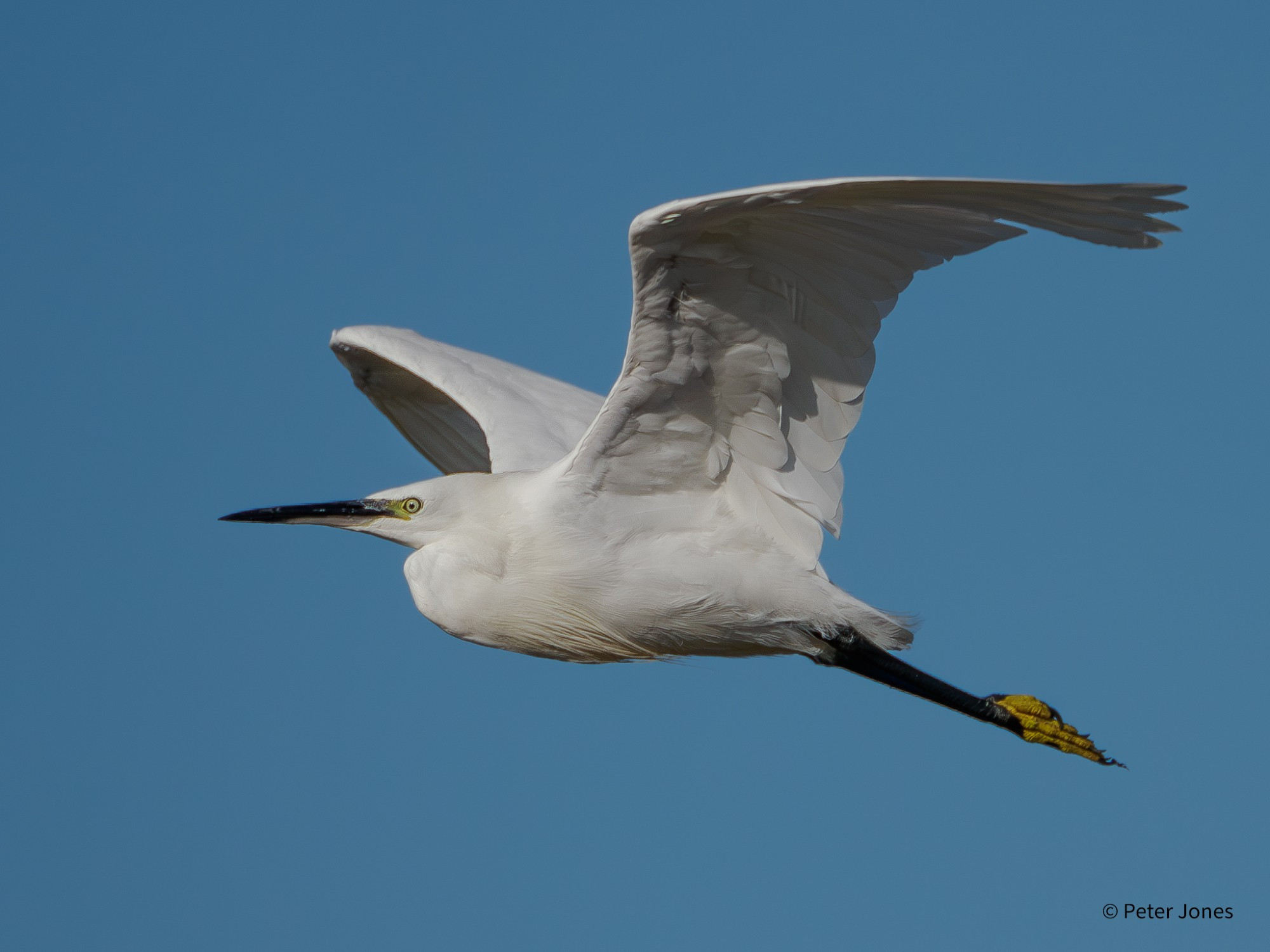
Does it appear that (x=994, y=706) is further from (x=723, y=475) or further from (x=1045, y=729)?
(x=723, y=475)

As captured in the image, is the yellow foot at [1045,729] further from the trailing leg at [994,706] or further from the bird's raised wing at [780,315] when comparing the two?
A: the bird's raised wing at [780,315]

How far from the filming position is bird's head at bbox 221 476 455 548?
6.92 m

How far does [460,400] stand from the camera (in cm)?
834

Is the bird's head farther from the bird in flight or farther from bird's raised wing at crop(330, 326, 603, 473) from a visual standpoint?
bird's raised wing at crop(330, 326, 603, 473)

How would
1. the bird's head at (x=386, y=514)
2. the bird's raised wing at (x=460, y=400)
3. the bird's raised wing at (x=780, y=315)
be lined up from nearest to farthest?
the bird's raised wing at (x=780, y=315), the bird's head at (x=386, y=514), the bird's raised wing at (x=460, y=400)

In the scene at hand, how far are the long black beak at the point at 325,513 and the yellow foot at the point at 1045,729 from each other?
134 inches

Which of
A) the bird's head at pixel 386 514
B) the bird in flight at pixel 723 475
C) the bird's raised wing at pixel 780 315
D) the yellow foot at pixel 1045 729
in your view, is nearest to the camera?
the bird's raised wing at pixel 780 315

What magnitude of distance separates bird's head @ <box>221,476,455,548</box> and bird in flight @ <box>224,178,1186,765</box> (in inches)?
0.4

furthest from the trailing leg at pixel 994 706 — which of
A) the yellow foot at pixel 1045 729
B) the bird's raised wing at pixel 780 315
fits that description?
the bird's raised wing at pixel 780 315

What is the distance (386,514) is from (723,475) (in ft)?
5.64

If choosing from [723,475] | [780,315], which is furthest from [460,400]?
[780,315]

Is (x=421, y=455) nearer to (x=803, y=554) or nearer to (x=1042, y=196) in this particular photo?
(x=803, y=554)

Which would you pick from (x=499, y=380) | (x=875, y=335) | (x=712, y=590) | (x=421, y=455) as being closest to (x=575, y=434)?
(x=499, y=380)

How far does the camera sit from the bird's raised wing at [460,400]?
820 centimetres
